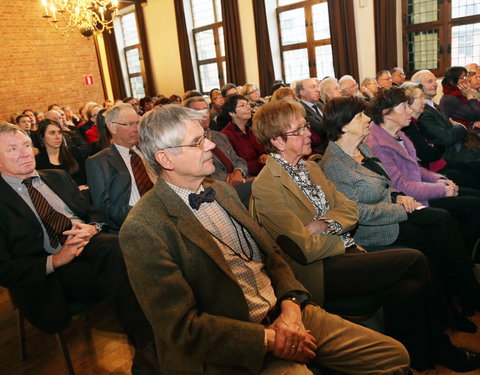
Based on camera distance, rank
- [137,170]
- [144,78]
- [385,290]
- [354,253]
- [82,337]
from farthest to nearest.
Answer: [144,78] < [137,170] < [82,337] < [354,253] < [385,290]

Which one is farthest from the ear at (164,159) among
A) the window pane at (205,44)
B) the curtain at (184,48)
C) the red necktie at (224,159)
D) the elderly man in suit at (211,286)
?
the curtain at (184,48)

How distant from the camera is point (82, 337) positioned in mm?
2436

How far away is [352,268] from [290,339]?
0.58 metres

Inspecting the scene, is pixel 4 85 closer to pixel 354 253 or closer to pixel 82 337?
pixel 82 337

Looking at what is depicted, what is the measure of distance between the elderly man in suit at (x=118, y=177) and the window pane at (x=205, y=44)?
8.82 m

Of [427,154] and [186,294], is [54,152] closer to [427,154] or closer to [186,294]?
[186,294]

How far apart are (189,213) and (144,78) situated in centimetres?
1204

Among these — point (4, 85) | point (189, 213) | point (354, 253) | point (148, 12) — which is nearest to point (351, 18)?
point (148, 12)

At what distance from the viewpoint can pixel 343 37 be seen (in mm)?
8055

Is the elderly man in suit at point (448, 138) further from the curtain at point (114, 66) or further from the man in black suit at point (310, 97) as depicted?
the curtain at point (114, 66)

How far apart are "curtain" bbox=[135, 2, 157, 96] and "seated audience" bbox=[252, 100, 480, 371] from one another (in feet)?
36.7

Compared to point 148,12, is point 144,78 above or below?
below

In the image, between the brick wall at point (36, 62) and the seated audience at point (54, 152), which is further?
the brick wall at point (36, 62)

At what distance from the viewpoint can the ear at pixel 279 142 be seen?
79.6 inches
